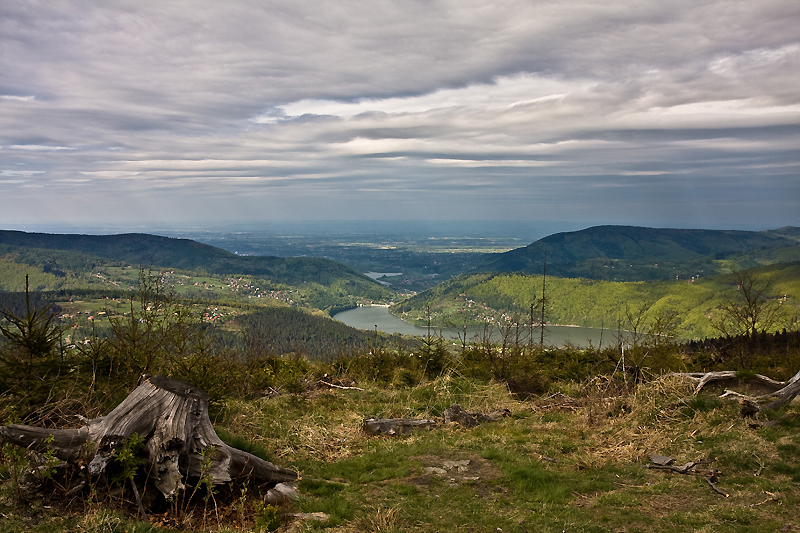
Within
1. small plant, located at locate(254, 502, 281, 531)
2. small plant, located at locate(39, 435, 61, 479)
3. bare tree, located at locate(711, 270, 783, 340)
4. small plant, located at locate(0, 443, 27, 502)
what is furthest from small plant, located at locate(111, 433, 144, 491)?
bare tree, located at locate(711, 270, 783, 340)

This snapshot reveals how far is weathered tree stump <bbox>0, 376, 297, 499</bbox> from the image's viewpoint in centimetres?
568

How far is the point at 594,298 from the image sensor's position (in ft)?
563

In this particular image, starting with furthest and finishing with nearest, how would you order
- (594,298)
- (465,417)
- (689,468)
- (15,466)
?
(594,298), (465,417), (689,468), (15,466)

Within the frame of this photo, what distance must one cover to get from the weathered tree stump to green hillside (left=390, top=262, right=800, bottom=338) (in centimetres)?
12714

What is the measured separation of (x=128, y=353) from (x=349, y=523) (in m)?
6.89

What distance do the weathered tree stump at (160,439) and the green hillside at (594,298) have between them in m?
127

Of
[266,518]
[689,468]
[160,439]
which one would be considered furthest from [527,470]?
[160,439]

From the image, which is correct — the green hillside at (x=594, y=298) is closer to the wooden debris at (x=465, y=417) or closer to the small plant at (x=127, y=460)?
the wooden debris at (x=465, y=417)

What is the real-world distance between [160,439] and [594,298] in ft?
598

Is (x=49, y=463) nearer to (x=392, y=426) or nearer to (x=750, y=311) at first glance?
(x=392, y=426)

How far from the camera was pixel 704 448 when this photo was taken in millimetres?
8180

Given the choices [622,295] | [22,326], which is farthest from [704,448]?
[622,295]

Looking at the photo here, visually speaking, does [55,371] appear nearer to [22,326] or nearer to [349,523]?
[22,326]

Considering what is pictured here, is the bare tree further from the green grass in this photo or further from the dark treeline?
the green grass
